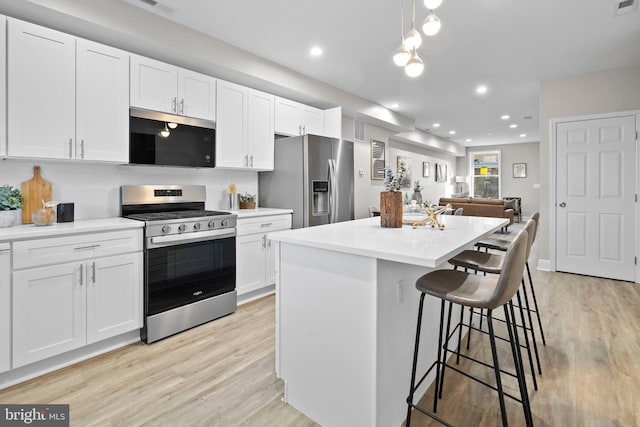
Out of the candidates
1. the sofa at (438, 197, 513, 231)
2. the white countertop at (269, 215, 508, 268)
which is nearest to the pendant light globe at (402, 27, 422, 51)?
the white countertop at (269, 215, 508, 268)

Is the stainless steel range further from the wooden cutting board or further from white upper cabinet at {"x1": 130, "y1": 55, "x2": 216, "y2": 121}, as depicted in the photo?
white upper cabinet at {"x1": 130, "y1": 55, "x2": 216, "y2": 121}

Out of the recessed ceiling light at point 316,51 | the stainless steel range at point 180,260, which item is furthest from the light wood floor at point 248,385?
the recessed ceiling light at point 316,51

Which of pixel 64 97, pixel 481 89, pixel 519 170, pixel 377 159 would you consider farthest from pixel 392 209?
pixel 519 170

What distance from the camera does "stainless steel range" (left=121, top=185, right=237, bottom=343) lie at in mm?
2525

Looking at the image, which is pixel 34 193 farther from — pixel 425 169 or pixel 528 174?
pixel 528 174

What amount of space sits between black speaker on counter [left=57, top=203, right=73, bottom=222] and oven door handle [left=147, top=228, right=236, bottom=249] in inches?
24.6

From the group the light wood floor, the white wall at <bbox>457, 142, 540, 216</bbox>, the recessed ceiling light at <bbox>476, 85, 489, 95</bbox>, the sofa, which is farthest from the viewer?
the white wall at <bbox>457, 142, 540, 216</bbox>

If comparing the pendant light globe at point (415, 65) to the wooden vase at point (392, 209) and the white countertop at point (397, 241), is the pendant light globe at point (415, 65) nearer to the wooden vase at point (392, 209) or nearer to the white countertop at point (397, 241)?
the wooden vase at point (392, 209)

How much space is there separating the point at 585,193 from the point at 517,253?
13.1ft

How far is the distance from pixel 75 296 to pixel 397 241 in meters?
2.14

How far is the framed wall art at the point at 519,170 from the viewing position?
11.3 meters

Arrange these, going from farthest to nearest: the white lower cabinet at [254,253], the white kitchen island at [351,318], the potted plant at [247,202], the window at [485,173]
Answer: the window at [485,173], the potted plant at [247,202], the white lower cabinet at [254,253], the white kitchen island at [351,318]

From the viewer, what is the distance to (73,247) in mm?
2158

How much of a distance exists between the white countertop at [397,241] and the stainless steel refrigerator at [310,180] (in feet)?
5.81
